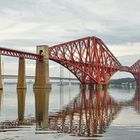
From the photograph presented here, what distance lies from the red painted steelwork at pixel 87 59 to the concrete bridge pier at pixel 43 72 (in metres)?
13.1

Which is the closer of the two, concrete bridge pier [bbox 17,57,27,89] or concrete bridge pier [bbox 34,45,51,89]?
concrete bridge pier [bbox 17,57,27,89]

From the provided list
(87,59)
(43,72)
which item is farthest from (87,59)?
A: (43,72)

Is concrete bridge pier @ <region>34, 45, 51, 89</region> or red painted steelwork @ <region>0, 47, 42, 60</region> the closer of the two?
red painted steelwork @ <region>0, 47, 42, 60</region>

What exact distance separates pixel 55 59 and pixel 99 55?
40261mm

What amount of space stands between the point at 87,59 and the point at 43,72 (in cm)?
4396

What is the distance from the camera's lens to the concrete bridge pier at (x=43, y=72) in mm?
125125

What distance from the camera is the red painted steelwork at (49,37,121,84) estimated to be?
501 feet

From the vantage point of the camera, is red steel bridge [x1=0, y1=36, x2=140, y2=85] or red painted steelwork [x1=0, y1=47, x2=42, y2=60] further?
red steel bridge [x1=0, y1=36, x2=140, y2=85]

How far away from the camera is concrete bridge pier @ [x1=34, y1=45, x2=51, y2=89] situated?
12512cm

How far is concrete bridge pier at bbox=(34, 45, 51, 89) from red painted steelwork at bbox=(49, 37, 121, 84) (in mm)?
13080

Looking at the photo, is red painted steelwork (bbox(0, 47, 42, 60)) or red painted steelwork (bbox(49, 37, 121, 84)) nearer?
red painted steelwork (bbox(0, 47, 42, 60))

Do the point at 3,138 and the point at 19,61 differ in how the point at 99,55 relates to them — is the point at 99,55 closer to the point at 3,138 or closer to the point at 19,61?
the point at 19,61

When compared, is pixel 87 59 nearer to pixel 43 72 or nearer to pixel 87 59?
pixel 87 59

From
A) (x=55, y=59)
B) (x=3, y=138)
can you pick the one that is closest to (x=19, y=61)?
(x=55, y=59)
